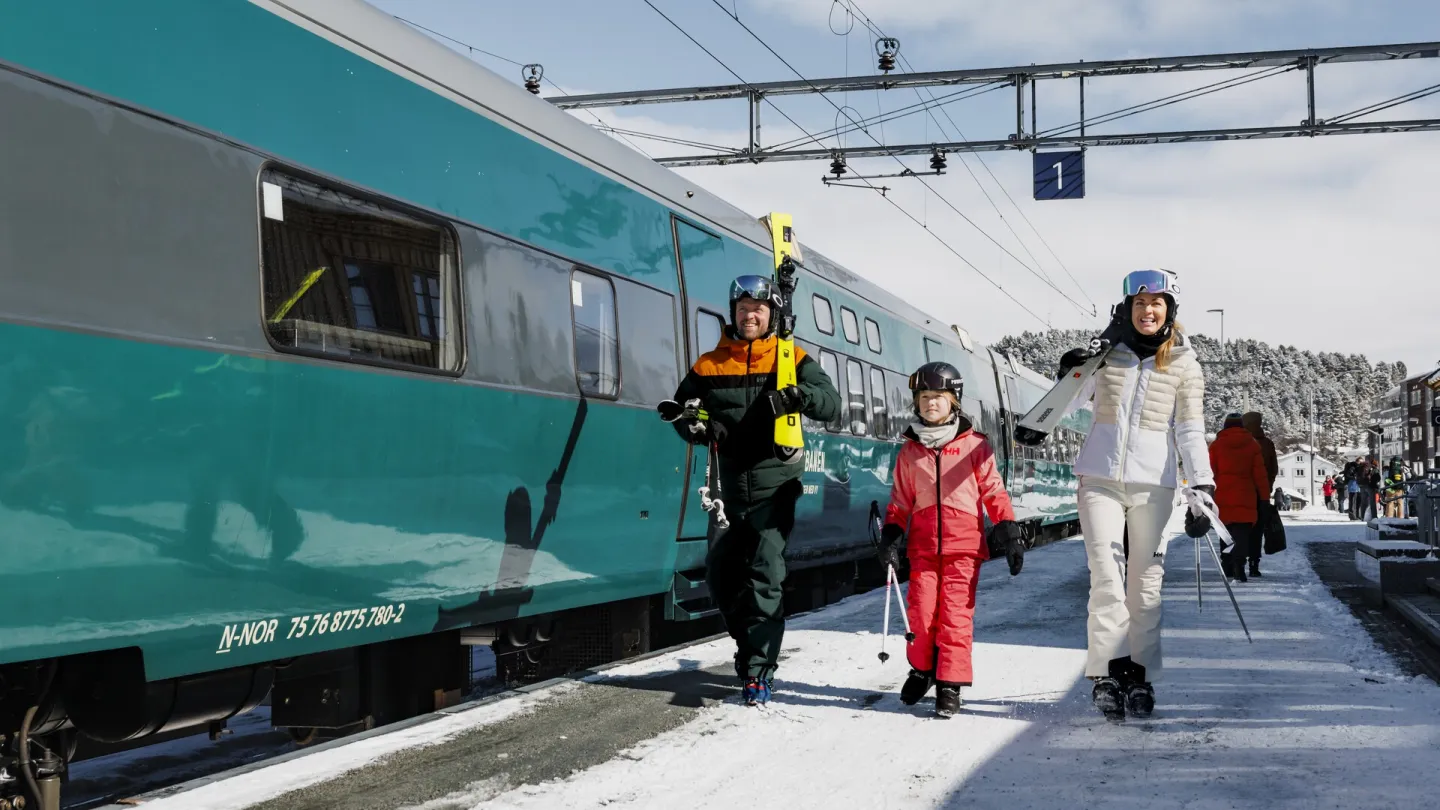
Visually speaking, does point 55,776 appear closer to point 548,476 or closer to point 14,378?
point 14,378

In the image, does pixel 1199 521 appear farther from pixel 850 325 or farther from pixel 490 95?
pixel 850 325

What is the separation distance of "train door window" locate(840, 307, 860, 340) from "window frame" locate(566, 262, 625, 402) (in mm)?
5353

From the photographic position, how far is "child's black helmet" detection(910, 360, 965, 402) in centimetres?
607

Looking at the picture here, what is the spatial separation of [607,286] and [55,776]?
3.98m

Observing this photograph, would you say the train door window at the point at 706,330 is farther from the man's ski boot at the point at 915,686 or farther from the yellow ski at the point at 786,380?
the man's ski boot at the point at 915,686

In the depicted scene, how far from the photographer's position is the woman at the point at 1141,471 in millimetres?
5797

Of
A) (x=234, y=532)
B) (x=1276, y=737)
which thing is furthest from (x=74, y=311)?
(x=1276, y=737)

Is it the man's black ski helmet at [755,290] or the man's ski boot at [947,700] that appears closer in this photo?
the man's ski boot at [947,700]

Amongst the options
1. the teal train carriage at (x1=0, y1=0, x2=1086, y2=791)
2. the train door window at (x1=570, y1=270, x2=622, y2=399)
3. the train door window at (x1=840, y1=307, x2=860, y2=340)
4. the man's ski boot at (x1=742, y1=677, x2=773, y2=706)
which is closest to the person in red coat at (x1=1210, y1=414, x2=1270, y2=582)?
the train door window at (x1=840, y1=307, x2=860, y2=340)

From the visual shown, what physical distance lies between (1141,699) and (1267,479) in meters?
8.80

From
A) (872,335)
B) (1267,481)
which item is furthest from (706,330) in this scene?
(1267,481)

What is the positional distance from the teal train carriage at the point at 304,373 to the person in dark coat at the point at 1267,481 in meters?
7.73

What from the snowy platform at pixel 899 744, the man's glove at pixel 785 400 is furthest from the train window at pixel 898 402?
the man's glove at pixel 785 400

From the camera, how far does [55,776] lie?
169 inches
